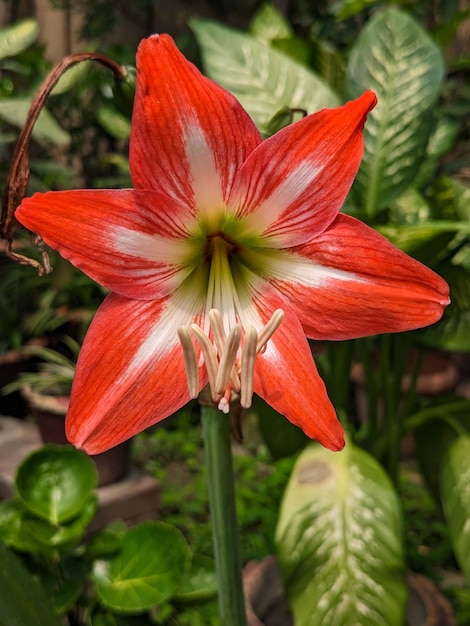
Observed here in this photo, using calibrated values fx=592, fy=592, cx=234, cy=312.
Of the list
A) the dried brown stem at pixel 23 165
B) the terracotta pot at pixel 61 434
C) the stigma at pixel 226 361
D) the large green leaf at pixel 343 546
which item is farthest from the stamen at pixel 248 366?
the terracotta pot at pixel 61 434

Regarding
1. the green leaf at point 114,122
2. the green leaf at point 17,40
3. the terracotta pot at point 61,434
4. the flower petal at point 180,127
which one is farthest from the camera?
the green leaf at point 114,122

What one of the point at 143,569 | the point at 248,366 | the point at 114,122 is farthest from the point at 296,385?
the point at 114,122

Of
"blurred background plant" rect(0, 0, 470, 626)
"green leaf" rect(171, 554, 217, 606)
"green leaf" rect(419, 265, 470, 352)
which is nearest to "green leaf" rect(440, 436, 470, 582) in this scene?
"blurred background plant" rect(0, 0, 470, 626)

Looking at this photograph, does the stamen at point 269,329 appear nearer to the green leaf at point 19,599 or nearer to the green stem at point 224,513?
the green stem at point 224,513

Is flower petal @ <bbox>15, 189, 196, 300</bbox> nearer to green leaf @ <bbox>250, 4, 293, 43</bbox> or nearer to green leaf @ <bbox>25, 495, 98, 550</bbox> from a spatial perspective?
green leaf @ <bbox>25, 495, 98, 550</bbox>

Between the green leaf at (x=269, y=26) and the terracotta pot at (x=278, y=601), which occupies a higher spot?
the green leaf at (x=269, y=26)

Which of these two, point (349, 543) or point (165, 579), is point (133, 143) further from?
point (349, 543)

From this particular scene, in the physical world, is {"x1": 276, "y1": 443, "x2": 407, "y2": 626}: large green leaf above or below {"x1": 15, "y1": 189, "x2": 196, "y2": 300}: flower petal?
below
